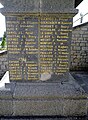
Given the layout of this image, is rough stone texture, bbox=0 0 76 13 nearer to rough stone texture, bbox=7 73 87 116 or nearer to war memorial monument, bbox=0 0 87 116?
war memorial monument, bbox=0 0 87 116

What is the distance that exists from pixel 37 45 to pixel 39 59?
0.34 meters

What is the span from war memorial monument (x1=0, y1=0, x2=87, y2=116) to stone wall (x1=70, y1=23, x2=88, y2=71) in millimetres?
2882

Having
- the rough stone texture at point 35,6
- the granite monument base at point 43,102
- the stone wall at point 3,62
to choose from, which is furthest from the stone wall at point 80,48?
the granite monument base at point 43,102

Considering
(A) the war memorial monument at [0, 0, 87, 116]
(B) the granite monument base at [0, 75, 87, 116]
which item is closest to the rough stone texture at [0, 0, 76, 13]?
(A) the war memorial monument at [0, 0, 87, 116]

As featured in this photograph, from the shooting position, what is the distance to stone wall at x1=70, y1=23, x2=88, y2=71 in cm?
604

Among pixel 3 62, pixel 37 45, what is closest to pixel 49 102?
pixel 37 45

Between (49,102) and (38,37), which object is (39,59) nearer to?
(38,37)

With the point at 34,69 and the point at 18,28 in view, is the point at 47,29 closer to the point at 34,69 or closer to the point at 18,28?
the point at 18,28

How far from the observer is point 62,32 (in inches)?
127

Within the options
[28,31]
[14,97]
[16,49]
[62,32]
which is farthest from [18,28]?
[14,97]

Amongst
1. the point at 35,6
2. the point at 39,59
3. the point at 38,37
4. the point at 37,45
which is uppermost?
the point at 35,6

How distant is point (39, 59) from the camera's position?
3.34 meters

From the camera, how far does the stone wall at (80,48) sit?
604cm

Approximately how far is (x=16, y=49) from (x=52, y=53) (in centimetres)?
84
